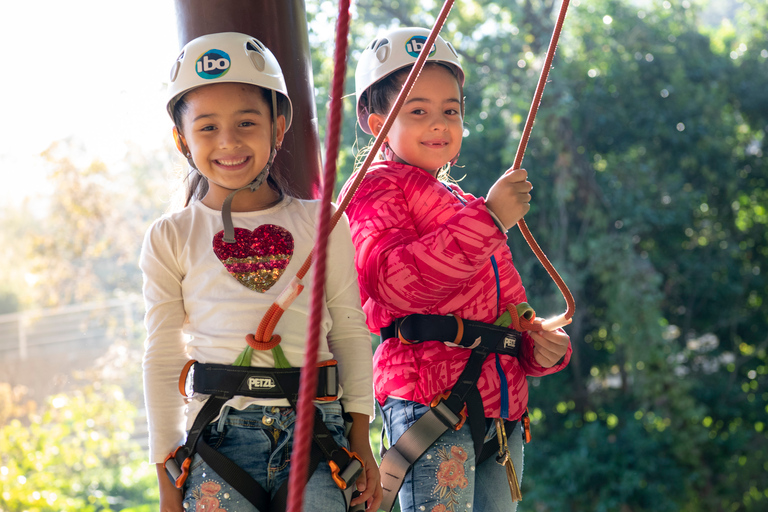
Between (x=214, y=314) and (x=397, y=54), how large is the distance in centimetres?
66

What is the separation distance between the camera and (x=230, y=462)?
3.54ft

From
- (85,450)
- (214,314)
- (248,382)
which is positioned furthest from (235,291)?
(85,450)

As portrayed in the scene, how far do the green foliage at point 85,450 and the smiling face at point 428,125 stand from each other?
4.41m

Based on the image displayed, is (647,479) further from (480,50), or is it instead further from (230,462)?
(230,462)

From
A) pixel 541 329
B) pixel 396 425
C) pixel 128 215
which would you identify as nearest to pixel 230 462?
pixel 396 425

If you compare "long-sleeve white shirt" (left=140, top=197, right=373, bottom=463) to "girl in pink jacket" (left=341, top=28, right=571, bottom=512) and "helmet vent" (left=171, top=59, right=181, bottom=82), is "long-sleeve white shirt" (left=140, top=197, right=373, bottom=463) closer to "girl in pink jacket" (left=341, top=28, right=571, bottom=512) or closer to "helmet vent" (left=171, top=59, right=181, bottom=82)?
"girl in pink jacket" (left=341, top=28, right=571, bottom=512)

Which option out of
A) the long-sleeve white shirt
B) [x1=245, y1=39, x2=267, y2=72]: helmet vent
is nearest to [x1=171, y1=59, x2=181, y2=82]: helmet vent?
[x1=245, y1=39, x2=267, y2=72]: helmet vent

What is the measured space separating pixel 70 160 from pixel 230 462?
215 inches

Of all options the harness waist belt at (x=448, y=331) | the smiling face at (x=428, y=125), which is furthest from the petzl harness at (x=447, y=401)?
the smiling face at (x=428, y=125)

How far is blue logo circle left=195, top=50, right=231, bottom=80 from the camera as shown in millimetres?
1197

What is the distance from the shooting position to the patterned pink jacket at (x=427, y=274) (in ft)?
3.92

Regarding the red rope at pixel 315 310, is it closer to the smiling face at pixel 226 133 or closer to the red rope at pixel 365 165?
the red rope at pixel 365 165

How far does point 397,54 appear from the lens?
1451 mm

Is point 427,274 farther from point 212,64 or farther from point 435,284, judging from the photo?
point 212,64
